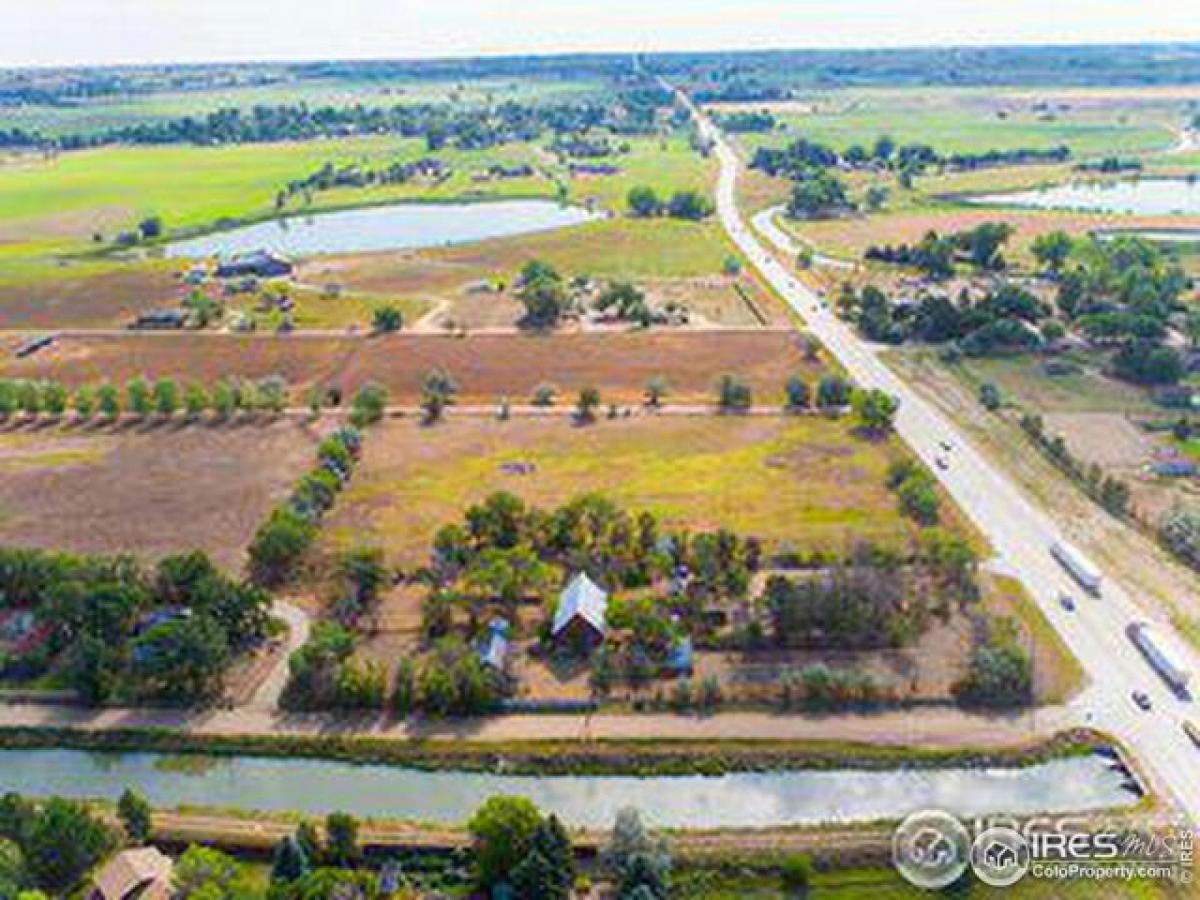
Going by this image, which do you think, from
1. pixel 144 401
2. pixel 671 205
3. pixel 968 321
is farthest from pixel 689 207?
pixel 144 401

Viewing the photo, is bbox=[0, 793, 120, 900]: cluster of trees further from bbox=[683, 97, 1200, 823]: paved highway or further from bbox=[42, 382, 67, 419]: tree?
bbox=[42, 382, 67, 419]: tree

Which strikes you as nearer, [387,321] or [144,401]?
[144,401]

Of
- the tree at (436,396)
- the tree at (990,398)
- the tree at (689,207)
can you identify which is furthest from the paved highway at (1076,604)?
the tree at (689,207)

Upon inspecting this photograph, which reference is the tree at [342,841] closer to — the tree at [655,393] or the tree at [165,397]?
the tree at [655,393]

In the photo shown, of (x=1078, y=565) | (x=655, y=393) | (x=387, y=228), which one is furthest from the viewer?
(x=387, y=228)

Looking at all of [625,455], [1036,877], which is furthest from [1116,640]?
[625,455]

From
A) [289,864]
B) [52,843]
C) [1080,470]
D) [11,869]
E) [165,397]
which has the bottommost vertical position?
[1080,470]

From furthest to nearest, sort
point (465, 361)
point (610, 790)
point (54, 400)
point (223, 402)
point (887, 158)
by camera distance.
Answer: point (887, 158) → point (465, 361) → point (54, 400) → point (223, 402) → point (610, 790)

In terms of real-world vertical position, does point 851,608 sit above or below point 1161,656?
above

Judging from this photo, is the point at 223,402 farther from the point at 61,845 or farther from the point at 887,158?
the point at 887,158
